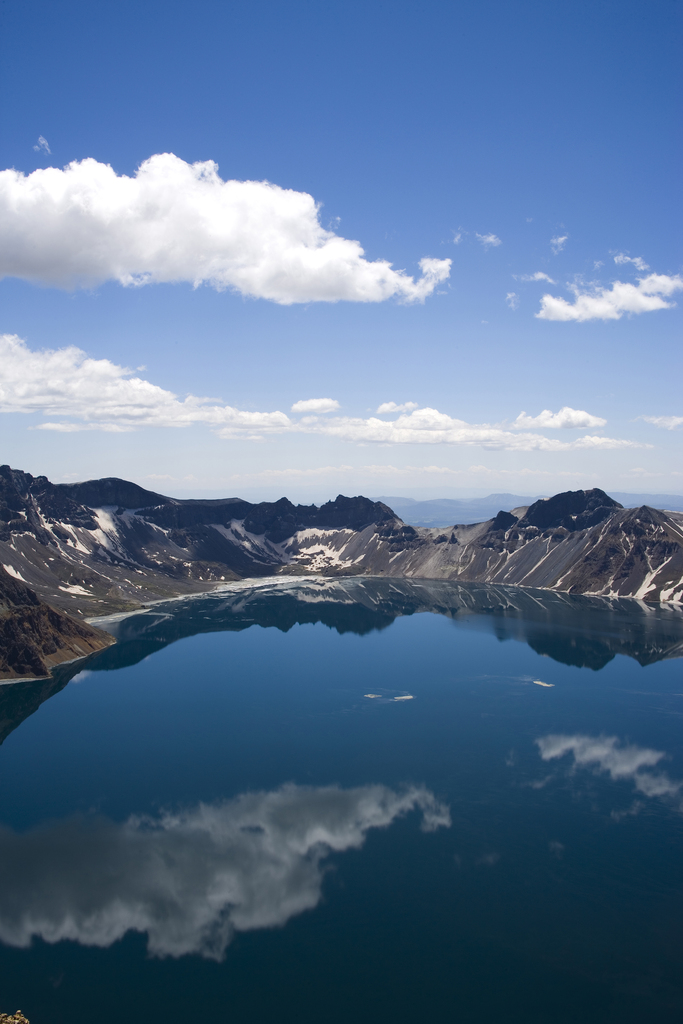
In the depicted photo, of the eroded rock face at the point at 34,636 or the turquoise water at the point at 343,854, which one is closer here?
the turquoise water at the point at 343,854

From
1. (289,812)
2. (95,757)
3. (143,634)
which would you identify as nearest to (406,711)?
(289,812)

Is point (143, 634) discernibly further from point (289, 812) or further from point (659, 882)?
point (659, 882)

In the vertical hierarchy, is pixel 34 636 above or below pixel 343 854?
above

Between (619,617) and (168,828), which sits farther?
(619,617)

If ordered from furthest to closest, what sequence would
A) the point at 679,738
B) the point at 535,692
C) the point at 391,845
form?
1. the point at 535,692
2. the point at 679,738
3. the point at 391,845

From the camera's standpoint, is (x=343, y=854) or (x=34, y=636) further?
(x=34, y=636)
